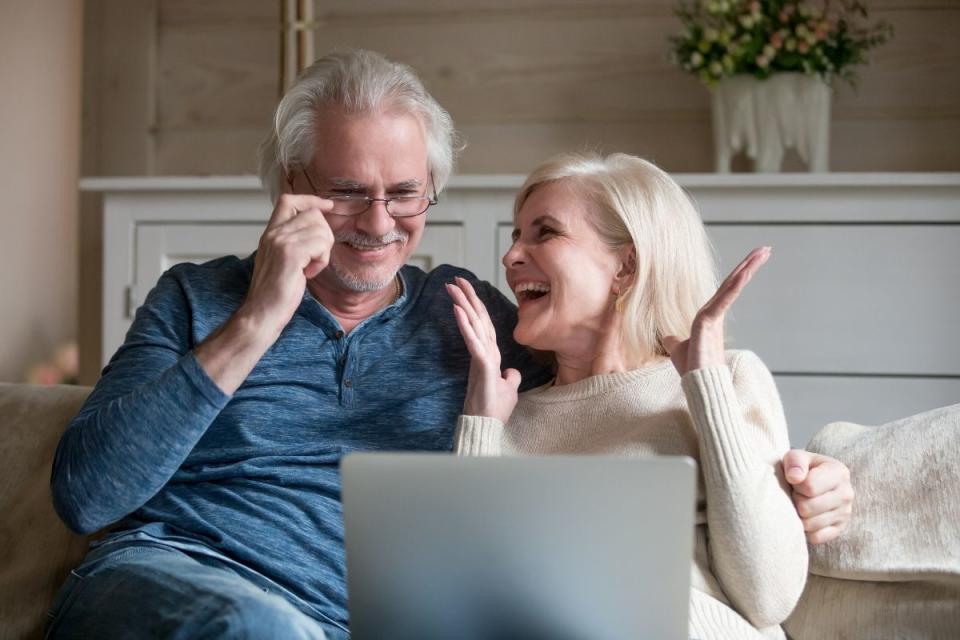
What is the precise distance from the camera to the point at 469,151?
11.0ft

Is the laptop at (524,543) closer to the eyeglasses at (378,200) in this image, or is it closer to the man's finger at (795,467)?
the man's finger at (795,467)

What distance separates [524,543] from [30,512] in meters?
0.97

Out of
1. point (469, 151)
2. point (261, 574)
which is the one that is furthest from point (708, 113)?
point (261, 574)

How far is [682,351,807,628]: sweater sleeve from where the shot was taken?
4.90ft

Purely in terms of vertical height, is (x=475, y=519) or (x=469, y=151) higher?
(x=469, y=151)

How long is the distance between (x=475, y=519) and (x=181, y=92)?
8.92ft

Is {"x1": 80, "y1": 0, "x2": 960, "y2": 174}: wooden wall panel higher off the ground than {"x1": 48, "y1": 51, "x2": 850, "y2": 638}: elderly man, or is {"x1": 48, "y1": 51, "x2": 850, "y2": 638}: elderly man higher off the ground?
{"x1": 80, "y1": 0, "x2": 960, "y2": 174}: wooden wall panel

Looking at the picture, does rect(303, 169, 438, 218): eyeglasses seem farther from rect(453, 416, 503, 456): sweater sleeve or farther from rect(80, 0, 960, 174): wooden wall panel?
rect(80, 0, 960, 174): wooden wall panel

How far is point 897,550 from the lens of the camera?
1554 millimetres

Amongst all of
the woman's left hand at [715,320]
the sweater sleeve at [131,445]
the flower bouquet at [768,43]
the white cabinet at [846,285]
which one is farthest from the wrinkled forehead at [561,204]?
the flower bouquet at [768,43]

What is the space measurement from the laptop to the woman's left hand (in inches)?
18.8

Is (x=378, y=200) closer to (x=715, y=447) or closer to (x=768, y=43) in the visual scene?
(x=715, y=447)

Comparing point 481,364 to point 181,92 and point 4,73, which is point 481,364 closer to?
point 181,92

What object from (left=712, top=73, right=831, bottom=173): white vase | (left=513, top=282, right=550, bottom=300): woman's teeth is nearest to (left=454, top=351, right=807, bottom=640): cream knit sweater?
(left=513, top=282, right=550, bottom=300): woman's teeth
